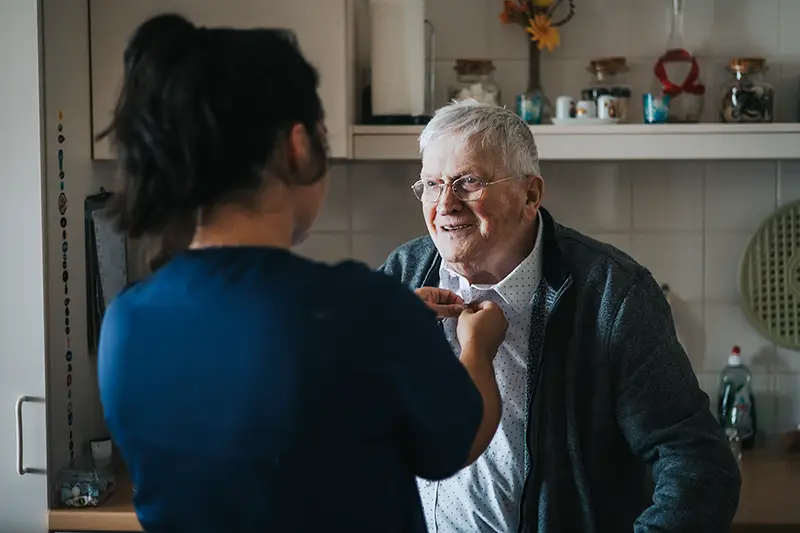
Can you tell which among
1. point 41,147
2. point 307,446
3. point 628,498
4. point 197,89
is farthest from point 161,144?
point 41,147

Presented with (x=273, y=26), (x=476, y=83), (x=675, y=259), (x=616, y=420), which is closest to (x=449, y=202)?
(x=616, y=420)

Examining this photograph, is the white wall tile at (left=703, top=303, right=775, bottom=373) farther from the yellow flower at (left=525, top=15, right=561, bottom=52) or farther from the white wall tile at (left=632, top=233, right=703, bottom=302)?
the yellow flower at (left=525, top=15, right=561, bottom=52)

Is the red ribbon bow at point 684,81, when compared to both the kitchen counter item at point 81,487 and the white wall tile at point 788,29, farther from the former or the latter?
Result: the kitchen counter item at point 81,487

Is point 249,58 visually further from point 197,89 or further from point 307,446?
point 307,446

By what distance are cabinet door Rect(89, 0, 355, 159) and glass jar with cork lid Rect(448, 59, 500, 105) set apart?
296mm

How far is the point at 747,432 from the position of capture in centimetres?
235

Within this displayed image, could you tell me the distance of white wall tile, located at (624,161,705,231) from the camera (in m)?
2.39

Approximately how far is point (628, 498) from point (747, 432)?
0.95 metres

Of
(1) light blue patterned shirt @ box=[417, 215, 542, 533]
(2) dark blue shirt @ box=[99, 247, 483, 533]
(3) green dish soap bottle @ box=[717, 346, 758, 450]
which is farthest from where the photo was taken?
(3) green dish soap bottle @ box=[717, 346, 758, 450]

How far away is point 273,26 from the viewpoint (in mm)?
2049

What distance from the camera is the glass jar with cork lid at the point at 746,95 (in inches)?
86.8

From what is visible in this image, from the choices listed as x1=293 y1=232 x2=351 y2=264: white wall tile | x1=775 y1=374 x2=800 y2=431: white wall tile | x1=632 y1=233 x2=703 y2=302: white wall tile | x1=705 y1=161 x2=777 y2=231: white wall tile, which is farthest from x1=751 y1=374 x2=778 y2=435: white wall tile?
x1=293 y1=232 x2=351 y2=264: white wall tile

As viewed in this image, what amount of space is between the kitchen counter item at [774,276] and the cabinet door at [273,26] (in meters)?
1.01

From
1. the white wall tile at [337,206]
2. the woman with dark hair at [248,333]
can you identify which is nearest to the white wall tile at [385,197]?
the white wall tile at [337,206]
